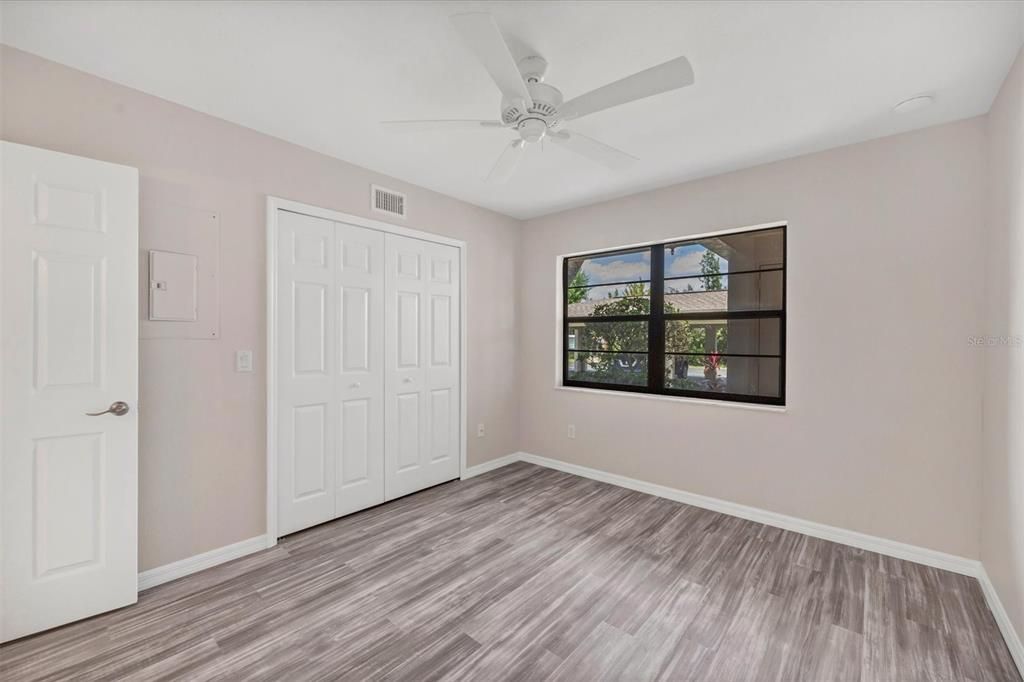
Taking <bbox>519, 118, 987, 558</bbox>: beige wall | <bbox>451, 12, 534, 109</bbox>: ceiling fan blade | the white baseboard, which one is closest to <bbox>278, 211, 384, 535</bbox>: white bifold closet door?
the white baseboard

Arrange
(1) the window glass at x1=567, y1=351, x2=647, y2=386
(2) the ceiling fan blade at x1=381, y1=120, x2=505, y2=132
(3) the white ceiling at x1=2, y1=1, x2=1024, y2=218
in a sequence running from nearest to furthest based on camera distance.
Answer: (3) the white ceiling at x1=2, y1=1, x2=1024, y2=218 < (2) the ceiling fan blade at x1=381, y1=120, x2=505, y2=132 < (1) the window glass at x1=567, y1=351, x2=647, y2=386

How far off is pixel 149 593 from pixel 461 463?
7.62 feet

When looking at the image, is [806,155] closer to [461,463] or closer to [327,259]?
[327,259]

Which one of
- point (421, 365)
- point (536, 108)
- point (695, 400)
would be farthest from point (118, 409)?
point (695, 400)

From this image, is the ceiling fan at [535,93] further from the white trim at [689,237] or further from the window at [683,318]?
the window at [683,318]

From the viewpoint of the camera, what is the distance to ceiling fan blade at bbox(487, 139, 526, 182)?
7.22ft

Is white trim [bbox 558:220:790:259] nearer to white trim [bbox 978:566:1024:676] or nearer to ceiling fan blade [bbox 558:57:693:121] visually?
ceiling fan blade [bbox 558:57:693:121]

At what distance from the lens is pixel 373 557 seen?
8.44ft

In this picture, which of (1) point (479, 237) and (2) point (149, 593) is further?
(1) point (479, 237)

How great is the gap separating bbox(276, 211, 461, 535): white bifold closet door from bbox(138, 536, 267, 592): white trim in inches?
8.1

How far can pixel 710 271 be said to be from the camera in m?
3.49

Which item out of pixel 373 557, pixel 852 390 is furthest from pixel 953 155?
pixel 373 557
